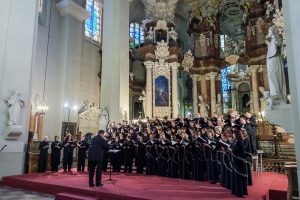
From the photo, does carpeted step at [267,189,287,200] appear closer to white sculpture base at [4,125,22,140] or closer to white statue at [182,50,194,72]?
white sculpture base at [4,125,22,140]

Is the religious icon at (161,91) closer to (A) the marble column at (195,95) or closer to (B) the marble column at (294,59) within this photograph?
(A) the marble column at (195,95)

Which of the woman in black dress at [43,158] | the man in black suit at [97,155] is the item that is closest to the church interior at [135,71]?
the woman in black dress at [43,158]

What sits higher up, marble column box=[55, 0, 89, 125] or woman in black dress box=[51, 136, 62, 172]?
marble column box=[55, 0, 89, 125]

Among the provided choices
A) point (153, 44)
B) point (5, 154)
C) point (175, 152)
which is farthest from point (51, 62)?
point (175, 152)

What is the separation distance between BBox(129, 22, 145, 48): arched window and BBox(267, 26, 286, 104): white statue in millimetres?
16550

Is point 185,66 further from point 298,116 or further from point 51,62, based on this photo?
point 298,116

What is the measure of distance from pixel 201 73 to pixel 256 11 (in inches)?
232

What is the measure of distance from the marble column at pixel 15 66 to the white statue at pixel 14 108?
0.62 ft

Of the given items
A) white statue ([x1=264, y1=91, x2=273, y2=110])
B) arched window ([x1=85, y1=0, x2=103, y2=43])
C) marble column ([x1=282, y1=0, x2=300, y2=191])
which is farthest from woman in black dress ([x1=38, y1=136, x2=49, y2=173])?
arched window ([x1=85, y1=0, x2=103, y2=43])

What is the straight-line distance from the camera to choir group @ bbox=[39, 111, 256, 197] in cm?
564

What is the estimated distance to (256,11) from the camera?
18938 mm

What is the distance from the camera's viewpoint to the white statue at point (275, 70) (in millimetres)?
5245

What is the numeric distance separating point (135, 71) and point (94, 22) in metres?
4.71

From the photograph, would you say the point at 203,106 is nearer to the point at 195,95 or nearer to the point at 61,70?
the point at 195,95
